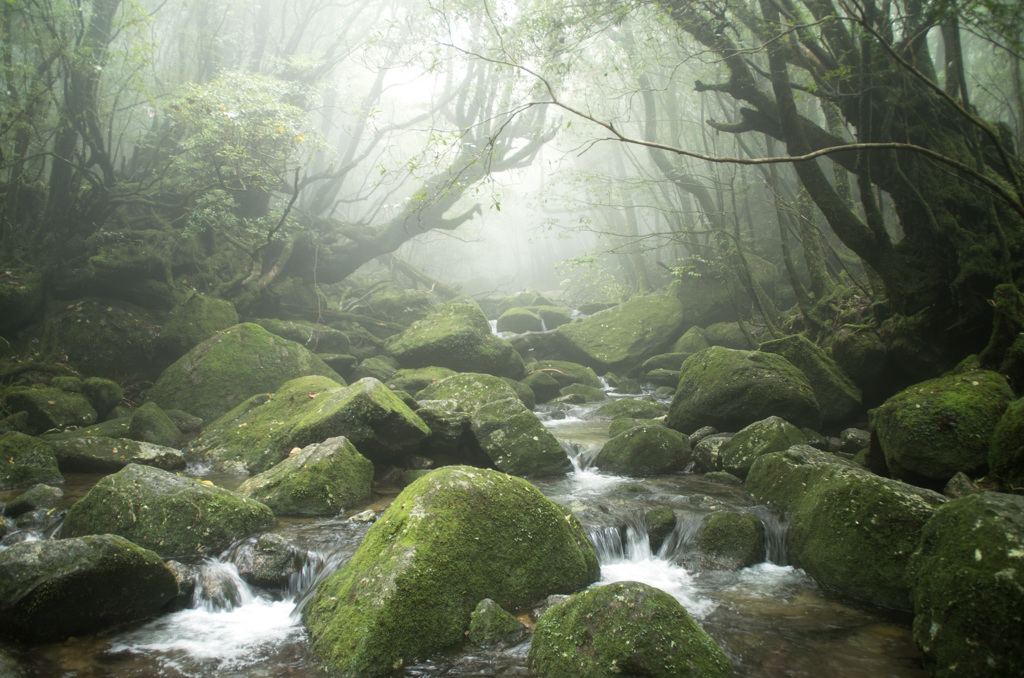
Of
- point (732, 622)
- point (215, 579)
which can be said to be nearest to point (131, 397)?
point (215, 579)

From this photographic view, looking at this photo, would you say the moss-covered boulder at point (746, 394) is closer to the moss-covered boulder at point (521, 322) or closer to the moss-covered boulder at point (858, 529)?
the moss-covered boulder at point (858, 529)

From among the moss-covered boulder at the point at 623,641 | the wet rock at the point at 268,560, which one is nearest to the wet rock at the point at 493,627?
the moss-covered boulder at the point at 623,641

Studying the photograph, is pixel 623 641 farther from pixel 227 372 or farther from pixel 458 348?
pixel 458 348

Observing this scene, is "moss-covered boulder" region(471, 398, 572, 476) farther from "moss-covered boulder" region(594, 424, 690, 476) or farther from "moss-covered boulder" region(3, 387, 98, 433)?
"moss-covered boulder" region(3, 387, 98, 433)

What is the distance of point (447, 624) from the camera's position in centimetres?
345

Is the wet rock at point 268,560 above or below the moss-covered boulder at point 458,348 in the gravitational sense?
below

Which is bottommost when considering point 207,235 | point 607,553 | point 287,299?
point 607,553

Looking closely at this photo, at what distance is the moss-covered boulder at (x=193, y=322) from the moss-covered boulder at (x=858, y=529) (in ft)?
39.0

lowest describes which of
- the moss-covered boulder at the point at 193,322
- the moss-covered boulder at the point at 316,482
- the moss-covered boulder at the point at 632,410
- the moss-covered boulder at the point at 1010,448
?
the moss-covered boulder at the point at 632,410

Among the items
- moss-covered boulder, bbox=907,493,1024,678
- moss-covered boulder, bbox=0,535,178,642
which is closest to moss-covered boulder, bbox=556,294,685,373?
moss-covered boulder, bbox=907,493,1024,678

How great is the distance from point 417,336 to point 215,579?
28.4 feet

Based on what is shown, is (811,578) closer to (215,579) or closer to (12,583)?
(215,579)

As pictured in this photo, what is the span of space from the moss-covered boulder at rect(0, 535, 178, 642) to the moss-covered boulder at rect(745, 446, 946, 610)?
202 inches

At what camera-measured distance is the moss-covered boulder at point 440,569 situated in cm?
325
